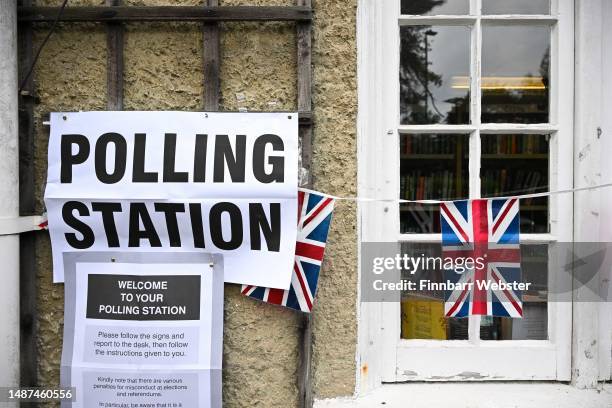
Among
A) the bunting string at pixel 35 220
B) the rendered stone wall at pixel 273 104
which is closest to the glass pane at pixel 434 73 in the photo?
the rendered stone wall at pixel 273 104

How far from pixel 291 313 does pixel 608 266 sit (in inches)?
56.5

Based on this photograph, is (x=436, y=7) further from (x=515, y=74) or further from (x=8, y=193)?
(x=8, y=193)

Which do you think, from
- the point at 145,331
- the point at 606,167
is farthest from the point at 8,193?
the point at 606,167

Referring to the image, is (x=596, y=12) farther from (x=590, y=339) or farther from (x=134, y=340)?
(x=134, y=340)

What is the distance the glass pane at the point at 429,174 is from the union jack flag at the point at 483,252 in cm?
22

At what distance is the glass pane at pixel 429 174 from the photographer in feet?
7.30

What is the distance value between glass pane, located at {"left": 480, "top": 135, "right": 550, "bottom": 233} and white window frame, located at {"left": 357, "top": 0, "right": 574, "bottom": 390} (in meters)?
0.05

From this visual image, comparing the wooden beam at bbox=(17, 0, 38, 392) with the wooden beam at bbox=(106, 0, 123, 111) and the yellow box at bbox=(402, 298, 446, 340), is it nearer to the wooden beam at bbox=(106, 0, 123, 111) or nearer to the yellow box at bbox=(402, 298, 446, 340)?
the wooden beam at bbox=(106, 0, 123, 111)

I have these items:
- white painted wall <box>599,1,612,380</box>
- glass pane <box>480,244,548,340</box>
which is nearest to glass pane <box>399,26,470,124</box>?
white painted wall <box>599,1,612,380</box>

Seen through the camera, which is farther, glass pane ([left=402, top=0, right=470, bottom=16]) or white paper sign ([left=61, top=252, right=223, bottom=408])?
glass pane ([left=402, top=0, right=470, bottom=16])

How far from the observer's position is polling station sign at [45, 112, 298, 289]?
2.01 m

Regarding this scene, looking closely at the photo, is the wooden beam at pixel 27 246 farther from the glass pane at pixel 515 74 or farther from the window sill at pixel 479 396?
the glass pane at pixel 515 74

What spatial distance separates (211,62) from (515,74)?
4.75ft

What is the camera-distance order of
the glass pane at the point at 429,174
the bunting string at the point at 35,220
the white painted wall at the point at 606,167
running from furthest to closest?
the glass pane at the point at 429,174, the white painted wall at the point at 606,167, the bunting string at the point at 35,220
